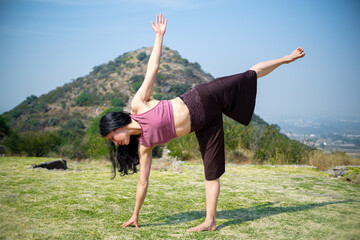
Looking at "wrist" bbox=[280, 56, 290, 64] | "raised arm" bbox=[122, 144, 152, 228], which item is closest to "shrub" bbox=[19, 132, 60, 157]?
"raised arm" bbox=[122, 144, 152, 228]

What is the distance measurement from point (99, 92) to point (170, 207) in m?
36.0

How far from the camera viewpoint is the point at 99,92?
3750 centimetres

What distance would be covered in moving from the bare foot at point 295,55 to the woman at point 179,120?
320mm

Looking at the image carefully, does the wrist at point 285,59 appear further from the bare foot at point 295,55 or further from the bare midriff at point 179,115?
the bare midriff at point 179,115

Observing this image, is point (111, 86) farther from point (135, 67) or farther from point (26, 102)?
point (26, 102)

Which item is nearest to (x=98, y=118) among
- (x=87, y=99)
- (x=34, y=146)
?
(x=34, y=146)

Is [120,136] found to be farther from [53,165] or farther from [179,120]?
[53,165]

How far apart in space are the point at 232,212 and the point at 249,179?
194 cm

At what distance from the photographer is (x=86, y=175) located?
5031 millimetres

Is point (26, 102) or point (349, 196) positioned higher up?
point (26, 102)

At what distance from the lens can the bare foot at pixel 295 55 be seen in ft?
9.84

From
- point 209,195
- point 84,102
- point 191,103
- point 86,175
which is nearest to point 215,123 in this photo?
point 191,103

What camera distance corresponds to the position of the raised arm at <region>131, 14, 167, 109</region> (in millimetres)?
2525

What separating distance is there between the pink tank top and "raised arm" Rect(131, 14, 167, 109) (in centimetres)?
13
